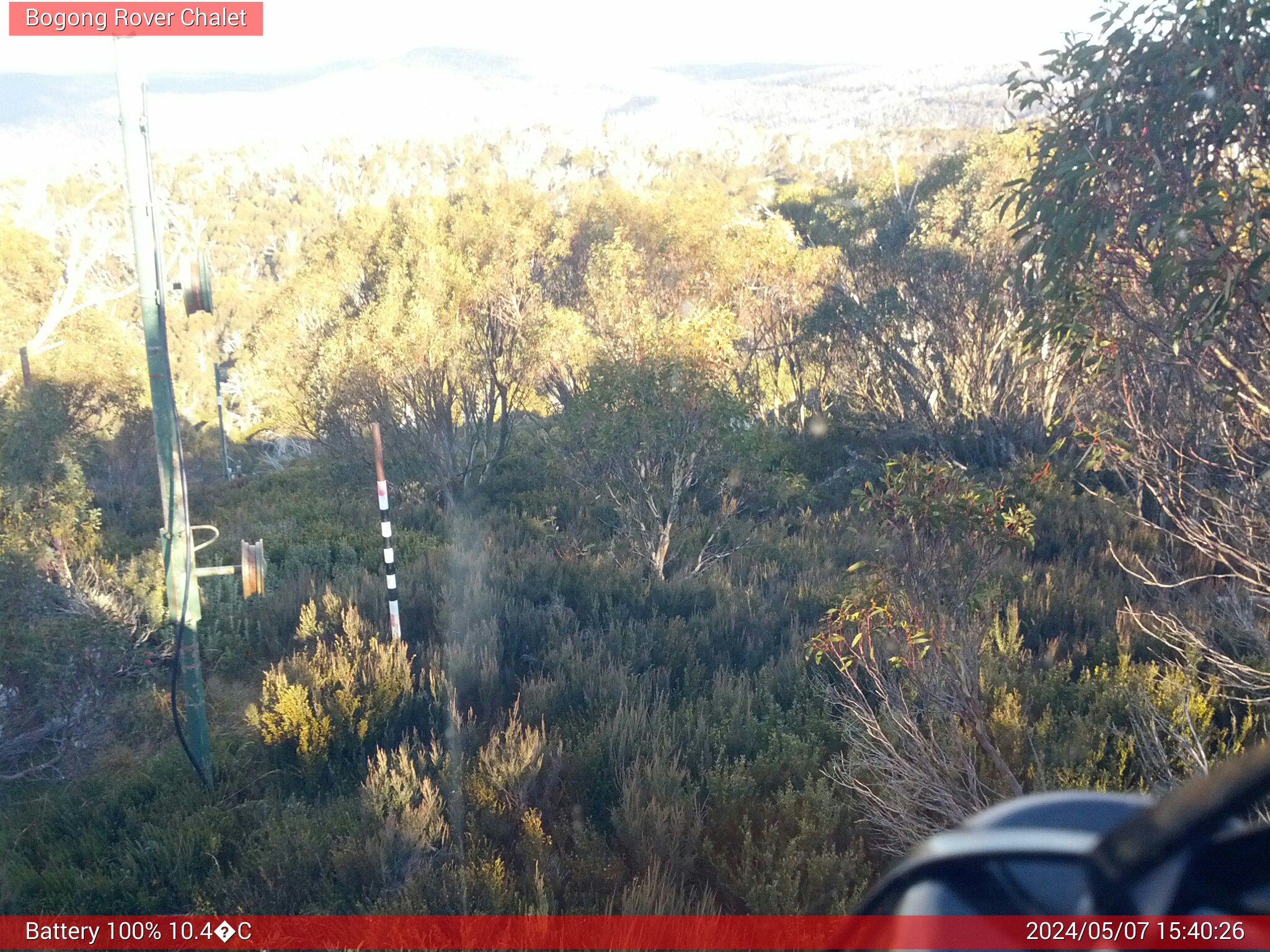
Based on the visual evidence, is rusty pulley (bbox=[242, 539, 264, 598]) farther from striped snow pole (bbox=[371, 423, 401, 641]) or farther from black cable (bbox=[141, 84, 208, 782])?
striped snow pole (bbox=[371, 423, 401, 641])

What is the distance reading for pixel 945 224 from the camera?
22422mm

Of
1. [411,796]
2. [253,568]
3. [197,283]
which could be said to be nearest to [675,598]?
[411,796]

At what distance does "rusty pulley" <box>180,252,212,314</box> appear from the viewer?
4.93 meters

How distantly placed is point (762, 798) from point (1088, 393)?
9.04m

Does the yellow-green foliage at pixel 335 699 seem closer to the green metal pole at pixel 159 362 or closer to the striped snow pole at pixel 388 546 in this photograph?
the striped snow pole at pixel 388 546

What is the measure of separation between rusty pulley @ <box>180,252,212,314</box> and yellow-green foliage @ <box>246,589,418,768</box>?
251 cm

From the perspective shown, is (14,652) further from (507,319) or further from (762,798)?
(507,319)

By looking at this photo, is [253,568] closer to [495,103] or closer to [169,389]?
[169,389]

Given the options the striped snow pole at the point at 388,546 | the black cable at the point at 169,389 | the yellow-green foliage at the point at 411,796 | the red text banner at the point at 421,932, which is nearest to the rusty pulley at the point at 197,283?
the black cable at the point at 169,389

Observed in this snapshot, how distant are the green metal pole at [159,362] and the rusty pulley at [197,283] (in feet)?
0.45

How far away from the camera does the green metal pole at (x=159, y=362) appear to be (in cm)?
477

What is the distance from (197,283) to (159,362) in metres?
0.50

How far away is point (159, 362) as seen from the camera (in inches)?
195

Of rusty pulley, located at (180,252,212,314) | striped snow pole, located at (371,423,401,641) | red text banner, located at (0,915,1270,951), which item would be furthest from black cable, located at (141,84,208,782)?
striped snow pole, located at (371,423,401,641)
